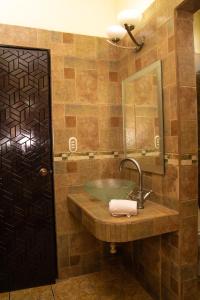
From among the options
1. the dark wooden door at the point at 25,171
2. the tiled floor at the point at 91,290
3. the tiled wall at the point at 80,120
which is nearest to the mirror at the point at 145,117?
the tiled wall at the point at 80,120

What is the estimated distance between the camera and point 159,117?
5.57 ft

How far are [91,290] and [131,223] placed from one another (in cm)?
91

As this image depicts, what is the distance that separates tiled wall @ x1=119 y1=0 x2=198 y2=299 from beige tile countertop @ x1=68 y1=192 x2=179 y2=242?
0.08 m

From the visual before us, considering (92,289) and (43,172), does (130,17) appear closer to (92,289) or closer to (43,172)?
(43,172)

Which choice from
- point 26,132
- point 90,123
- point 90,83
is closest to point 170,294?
point 90,123

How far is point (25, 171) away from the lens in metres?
2.02

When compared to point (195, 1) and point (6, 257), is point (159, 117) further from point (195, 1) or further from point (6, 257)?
point (6, 257)

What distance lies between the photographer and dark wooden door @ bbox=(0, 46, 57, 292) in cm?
197

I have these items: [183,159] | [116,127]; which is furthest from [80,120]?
[183,159]

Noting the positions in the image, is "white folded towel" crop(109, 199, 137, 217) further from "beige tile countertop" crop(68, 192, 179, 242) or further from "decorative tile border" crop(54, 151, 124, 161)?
"decorative tile border" crop(54, 151, 124, 161)

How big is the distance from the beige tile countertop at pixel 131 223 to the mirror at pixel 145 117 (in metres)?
→ 0.30

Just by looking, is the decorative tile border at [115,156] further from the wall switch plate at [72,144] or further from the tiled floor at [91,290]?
the tiled floor at [91,290]

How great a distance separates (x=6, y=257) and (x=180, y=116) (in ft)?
5.71

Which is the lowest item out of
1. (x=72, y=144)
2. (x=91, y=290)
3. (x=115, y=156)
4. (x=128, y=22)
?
(x=91, y=290)
